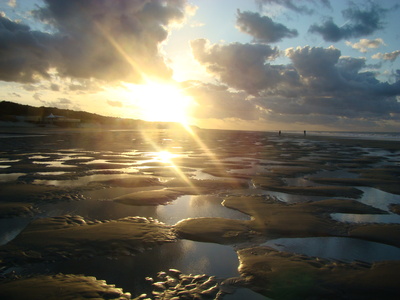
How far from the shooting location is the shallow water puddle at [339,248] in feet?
13.7

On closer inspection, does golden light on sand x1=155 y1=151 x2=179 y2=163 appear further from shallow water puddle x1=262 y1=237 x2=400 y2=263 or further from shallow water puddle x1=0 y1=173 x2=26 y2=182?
shallow water puddle x1=262 y1=237 x2=400 y2=263

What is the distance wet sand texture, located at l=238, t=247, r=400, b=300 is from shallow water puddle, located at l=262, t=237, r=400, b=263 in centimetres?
22

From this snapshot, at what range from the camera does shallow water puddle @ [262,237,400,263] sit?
13.7 ft

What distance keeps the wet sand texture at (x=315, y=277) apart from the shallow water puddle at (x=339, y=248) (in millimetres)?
221

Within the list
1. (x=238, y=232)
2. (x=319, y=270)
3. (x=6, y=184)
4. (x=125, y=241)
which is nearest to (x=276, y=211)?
(x=238, y=232)

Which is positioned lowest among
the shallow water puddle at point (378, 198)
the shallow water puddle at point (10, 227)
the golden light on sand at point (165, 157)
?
the shallow water puddle at point (10, 227)

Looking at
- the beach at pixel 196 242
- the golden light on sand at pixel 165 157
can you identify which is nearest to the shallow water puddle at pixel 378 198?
the beach at pixel 196 242

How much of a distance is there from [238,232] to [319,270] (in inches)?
65.7

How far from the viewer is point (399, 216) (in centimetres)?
626

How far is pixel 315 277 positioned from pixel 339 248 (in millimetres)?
1282

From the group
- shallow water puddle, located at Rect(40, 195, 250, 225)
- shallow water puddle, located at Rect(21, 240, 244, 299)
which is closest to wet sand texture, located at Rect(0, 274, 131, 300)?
shallow water puddle, located at Rect(21, 240, 244, 299)

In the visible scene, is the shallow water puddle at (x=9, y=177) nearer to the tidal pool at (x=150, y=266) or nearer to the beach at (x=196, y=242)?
the beach at (x=196, y=242)

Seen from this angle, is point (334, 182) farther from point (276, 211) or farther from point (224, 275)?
point (224, 275)

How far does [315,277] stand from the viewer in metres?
3.51
